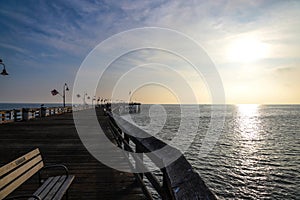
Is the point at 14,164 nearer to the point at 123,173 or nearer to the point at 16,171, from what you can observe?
the point at 16,171

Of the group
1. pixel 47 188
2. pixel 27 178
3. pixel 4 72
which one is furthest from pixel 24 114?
pixel 47 188

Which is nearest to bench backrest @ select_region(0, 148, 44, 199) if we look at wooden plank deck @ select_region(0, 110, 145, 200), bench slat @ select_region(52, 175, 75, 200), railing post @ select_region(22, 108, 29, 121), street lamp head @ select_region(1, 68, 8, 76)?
bench slat @ select_region(52, 175, 75, 200)

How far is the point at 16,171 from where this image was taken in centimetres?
261

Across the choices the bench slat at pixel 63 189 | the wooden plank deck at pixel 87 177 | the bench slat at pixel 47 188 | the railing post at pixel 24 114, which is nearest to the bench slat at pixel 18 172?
the bench slat at pixel 47 188

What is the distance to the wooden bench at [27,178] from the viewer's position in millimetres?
2318

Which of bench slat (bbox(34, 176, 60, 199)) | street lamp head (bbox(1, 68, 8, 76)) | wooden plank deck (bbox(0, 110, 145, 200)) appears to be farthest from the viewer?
street lamp head (bbox(1, 68, 8, 76))

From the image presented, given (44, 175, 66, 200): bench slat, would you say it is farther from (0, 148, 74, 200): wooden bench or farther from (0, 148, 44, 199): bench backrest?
(0, 148, 44, 199): bench backrest

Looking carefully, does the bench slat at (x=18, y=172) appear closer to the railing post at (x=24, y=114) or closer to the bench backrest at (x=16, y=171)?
the bench backrest at (x=16, y=171)

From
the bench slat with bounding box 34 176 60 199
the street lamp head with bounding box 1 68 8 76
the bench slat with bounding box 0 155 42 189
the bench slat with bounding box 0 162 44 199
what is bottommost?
the bench slat with bounding box 34 176 60 199

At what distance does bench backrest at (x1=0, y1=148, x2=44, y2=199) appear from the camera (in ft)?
7.50

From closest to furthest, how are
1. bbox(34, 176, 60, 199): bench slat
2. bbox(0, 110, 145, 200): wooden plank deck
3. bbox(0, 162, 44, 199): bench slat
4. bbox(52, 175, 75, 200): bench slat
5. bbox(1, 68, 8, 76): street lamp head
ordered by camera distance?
bbox(0, 162, 44, 199): bench slat
bbox(52, 175, 75, 200): bench slat
bbox(34, 176, 60, 199): bench slat
bbox(0, 110, 145, 200): wooden plank deck
bbox(1, 68, 8, 76): street lamp head

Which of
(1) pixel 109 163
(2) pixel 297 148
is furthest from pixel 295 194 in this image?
(2) pixel 297 148

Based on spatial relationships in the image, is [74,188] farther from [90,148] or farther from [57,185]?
[90,148]

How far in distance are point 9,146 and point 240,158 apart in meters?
17.3
